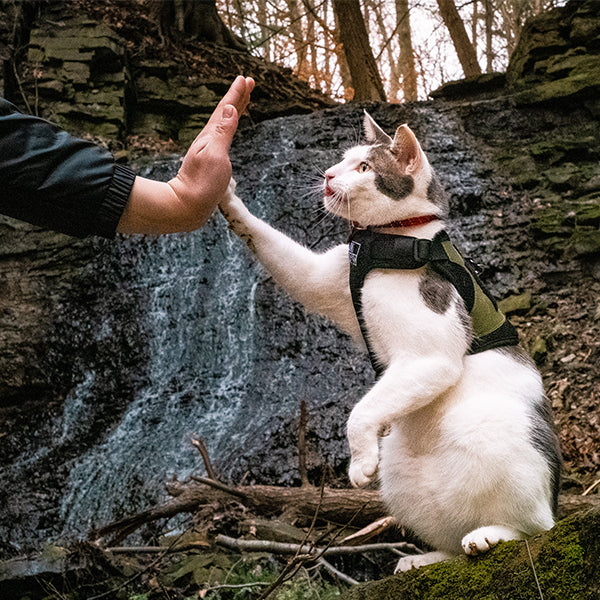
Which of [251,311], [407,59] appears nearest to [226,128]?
[251,311]

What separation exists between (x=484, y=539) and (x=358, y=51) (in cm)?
1013

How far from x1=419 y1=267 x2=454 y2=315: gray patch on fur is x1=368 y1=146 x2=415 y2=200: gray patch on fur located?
0.39 m

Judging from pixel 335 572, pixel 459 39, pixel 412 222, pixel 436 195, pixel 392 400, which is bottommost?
pixel 335 572

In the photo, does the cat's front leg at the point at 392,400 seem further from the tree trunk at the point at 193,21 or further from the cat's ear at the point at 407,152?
the tree trunk at the point at 193,21

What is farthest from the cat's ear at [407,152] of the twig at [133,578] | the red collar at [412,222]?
the twig at [133,578]

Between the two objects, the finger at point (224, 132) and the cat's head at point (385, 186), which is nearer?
the finger at point (224, 132)

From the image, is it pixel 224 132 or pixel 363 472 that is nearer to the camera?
pixel 224 132

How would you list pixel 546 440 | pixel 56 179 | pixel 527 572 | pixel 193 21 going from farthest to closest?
pixel 193 21 → pixel 546 440 → pixel 527 572 → pixel 56 179

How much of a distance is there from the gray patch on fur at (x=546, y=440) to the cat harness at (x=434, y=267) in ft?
0.94

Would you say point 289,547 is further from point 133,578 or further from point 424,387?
point 424,387

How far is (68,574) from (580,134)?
26.4 feet

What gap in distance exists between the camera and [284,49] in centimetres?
1684

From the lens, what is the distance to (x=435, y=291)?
2.48 meters

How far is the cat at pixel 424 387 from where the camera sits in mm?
2277
